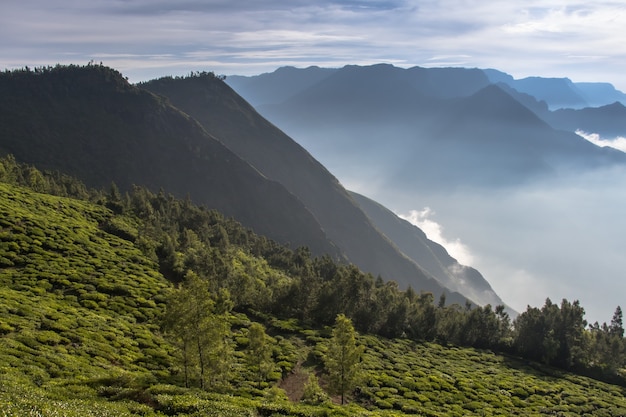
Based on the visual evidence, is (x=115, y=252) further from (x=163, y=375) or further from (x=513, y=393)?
(x=513, y=393)

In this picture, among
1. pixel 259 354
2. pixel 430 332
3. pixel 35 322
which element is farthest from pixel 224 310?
pixel 430 332

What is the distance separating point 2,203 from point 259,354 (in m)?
69.6

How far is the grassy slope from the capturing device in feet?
90.5

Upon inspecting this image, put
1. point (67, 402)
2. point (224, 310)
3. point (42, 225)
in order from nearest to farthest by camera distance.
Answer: point (67, 402), point (224, 310), point (42, 225)

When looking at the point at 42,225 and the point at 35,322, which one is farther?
the point at 42,225

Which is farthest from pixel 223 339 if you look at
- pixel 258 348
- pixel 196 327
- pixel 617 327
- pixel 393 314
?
pixel 617 327

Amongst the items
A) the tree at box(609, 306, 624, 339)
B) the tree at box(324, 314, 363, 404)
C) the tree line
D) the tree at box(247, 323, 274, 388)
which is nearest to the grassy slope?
the tree at box(247, 323, 274, 388)

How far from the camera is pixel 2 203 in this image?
266ft

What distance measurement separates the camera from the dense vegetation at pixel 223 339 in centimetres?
3195

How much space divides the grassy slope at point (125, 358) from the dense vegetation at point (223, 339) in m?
0.24

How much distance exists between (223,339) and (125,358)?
13.6 meters

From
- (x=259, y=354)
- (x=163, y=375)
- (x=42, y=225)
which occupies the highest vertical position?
(x=42, y=225)

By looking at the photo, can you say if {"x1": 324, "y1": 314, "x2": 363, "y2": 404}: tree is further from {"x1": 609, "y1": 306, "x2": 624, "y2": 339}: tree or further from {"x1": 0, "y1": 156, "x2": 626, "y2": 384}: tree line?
{"x1": 609, "y1": 306, "x2": 624, "y2": 339}: tree

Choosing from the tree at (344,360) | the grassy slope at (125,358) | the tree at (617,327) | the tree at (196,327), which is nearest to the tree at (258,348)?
the grassy slope at (125,358)
